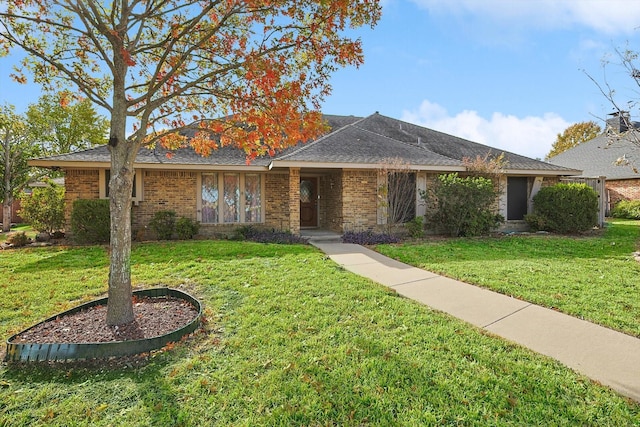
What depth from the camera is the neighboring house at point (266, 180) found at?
10.7 meters

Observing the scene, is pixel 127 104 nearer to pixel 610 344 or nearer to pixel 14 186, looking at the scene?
pixel 610 344

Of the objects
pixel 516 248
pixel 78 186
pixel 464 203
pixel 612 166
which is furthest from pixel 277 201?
pixel 612 166

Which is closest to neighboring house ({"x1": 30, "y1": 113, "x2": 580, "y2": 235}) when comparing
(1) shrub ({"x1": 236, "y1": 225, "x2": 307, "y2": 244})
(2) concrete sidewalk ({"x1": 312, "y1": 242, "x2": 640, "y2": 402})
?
(1) shrub ({"x1": 236, "y1": 225, "x2": 307, "y2": 244})

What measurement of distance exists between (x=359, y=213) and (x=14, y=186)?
54.2 feet

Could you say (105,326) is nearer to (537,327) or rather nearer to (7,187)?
(537,327)

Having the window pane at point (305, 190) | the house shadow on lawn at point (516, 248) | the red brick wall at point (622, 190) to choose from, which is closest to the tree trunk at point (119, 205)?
the house shadow on lawn at point (516, 248)

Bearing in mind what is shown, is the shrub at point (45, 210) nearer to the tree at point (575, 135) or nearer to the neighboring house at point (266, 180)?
the neighboring house at point (266, 180)

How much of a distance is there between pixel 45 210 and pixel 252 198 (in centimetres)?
754

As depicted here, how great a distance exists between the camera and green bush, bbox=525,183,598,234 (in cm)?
1216

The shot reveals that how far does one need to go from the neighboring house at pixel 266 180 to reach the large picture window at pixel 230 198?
34 mm

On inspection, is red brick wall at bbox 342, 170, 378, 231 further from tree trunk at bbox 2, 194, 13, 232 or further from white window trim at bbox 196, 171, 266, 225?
tree trunk at bbox 2, 194, 13, 232

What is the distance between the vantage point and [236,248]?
28.7 feet

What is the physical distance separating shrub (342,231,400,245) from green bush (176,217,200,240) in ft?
16.3

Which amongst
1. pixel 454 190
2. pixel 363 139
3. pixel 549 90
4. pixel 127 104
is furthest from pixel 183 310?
pixel 549 90
